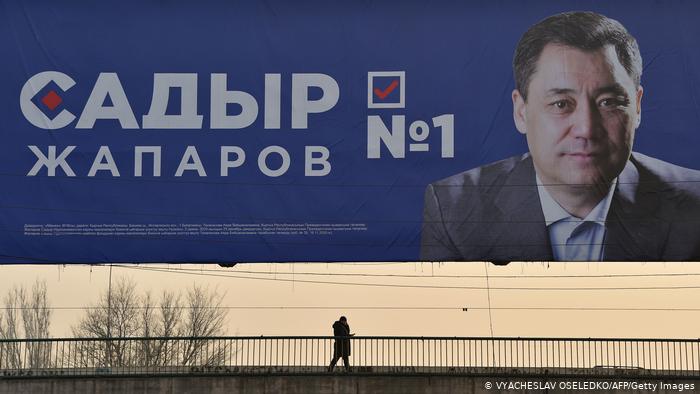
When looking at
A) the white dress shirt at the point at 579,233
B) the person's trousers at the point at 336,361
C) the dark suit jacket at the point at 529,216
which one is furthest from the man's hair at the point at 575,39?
the person's trousers at the point at 336,361

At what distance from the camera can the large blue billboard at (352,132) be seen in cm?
2817

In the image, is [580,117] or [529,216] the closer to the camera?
[529,216]

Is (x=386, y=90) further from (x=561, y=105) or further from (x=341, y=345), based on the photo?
(x=341, y=345)

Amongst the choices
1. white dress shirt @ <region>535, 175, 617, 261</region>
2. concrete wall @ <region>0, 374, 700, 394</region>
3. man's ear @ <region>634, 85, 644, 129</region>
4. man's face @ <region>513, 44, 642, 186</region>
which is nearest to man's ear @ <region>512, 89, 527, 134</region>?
man's face @ <region>513, 44, 642, 186</region>

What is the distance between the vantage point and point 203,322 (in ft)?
156

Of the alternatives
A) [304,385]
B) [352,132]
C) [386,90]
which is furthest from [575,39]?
[304,385]

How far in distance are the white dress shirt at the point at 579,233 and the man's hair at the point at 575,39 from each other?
213cm

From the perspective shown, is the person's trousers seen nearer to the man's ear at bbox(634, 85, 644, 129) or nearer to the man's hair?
the man's hair

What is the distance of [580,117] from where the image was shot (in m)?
28.4

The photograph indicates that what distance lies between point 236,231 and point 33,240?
3.39 metres

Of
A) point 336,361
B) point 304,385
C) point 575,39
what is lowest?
point 304,385

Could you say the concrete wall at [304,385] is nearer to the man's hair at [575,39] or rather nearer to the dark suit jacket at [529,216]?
the dark suit jacket at [529,216]

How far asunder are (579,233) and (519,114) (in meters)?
2.21

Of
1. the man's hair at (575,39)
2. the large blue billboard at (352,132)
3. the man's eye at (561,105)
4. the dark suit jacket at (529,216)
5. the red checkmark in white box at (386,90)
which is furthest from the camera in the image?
the red checkmark in white box at (386,90)
